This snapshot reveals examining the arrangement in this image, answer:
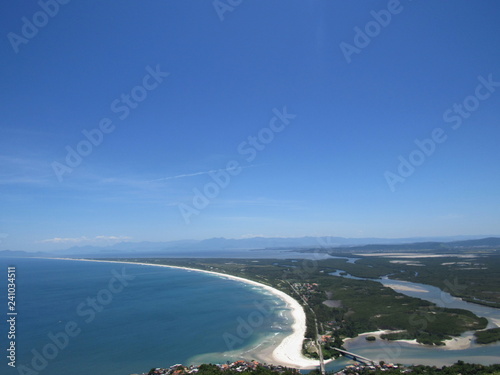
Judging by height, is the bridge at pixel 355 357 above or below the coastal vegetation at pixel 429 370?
below

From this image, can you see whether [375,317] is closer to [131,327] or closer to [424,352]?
[424,352]

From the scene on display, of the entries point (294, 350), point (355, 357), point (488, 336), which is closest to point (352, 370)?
point (355, 357)

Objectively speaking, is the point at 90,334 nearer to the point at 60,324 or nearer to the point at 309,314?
the point at 60,324

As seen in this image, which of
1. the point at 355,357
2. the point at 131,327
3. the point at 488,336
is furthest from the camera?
the point at 131,327

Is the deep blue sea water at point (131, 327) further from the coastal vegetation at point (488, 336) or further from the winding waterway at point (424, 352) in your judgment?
the coastal vegetation at point (488, 336)

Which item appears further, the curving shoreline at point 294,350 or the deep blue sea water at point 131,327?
the deep blue sea water at point 131,327

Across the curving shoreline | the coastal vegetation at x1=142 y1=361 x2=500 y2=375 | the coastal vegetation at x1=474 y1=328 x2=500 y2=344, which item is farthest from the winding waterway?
the curving shoreline

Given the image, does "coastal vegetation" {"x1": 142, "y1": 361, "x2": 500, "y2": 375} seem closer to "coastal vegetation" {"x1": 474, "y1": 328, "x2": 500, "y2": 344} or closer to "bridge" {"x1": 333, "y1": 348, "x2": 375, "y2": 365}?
"bridge" {"x1": 333, "y1": 348, "x2": 375, "y2": 365}

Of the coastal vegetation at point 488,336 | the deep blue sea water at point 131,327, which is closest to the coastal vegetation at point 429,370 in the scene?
the coastal vegetation at point 488,336
